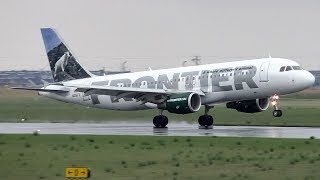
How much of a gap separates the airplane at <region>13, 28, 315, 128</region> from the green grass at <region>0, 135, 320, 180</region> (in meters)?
13.4

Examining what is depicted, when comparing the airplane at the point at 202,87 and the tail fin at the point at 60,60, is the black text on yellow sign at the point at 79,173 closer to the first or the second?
the airplane at the point at 202,87

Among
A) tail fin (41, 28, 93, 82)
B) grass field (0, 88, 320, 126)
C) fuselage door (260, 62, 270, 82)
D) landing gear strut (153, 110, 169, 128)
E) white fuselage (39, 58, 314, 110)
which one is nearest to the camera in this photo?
fuselage door (260, 62, 270, 82)

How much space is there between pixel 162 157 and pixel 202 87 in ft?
76.0

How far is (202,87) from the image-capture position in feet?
170

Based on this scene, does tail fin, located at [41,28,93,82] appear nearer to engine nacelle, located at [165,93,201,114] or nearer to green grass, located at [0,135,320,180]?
engine nacelle, located at [165,93,201,114]

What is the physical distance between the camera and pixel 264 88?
5006 centimetres

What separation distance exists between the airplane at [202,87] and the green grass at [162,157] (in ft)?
43.8

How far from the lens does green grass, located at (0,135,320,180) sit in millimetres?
24438

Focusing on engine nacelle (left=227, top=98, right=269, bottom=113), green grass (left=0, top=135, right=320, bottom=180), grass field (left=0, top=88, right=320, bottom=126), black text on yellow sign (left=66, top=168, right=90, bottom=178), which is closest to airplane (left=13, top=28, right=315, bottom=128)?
engine nacelle (left=227, top=98, right=269, bottom=113)

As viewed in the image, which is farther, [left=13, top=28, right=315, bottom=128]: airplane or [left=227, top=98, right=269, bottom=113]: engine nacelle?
[left=227, top=98, right=269, bottom=113]: engine nacelle

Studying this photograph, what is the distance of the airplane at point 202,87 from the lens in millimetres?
50125

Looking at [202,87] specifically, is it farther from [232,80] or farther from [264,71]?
[264,71]

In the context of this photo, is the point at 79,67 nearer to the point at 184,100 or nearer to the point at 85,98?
the point at 85,98

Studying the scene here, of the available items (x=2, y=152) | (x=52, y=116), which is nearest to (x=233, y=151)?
(x=2, y=152)
